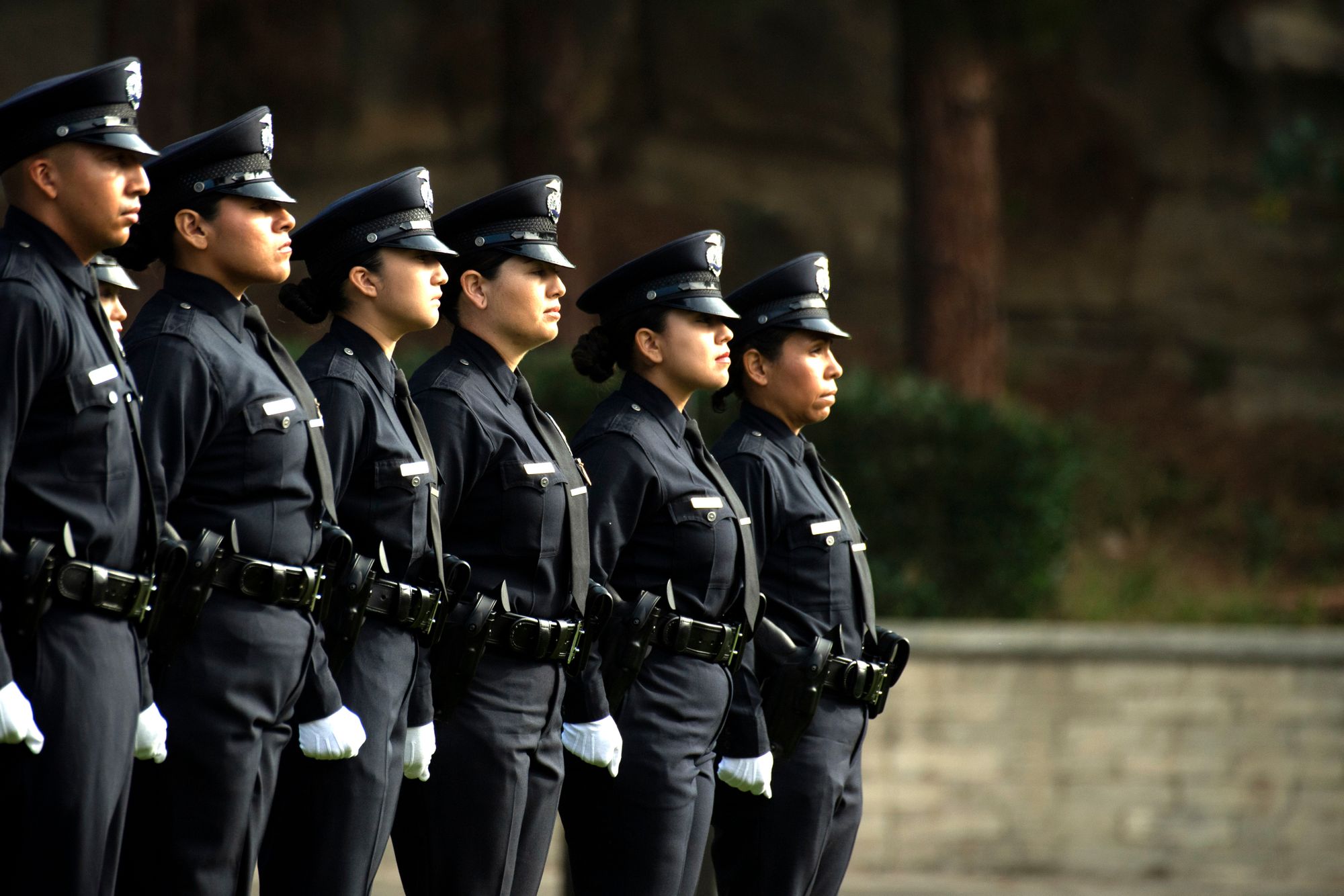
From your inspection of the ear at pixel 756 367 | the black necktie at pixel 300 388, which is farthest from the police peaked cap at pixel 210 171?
the ear at pixel 756 367

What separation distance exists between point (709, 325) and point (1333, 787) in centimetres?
656

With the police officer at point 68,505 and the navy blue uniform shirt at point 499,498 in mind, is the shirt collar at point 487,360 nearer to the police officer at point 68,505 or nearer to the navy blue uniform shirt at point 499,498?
the navy blue uniform shirt at point 499,498

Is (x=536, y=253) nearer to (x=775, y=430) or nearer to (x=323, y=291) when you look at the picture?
(x=323, y=291)

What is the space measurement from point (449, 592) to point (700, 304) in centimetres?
129

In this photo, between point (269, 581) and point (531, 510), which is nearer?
point (269, 581)

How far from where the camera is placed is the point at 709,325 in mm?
5449

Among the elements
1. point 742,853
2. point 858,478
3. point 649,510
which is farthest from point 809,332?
point 858,478

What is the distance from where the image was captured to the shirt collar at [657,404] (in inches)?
213

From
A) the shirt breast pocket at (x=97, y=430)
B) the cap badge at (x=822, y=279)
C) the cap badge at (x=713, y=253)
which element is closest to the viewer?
the shirt breast pocket at (x=97, y=430)

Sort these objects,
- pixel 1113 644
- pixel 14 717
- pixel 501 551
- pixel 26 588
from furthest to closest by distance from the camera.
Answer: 1. pixel 1113 644
2. pixel 501 551
3. pixel 26 588
4. pixel 14 717

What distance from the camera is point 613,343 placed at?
18.2ft

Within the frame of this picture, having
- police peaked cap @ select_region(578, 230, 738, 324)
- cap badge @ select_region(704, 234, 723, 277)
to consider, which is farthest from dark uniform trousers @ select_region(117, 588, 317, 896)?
cap badge @ select_region(704, 234, 723, 277)

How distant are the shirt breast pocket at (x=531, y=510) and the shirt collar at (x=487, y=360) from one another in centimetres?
26

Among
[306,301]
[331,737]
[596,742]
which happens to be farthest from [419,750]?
[306,301]
